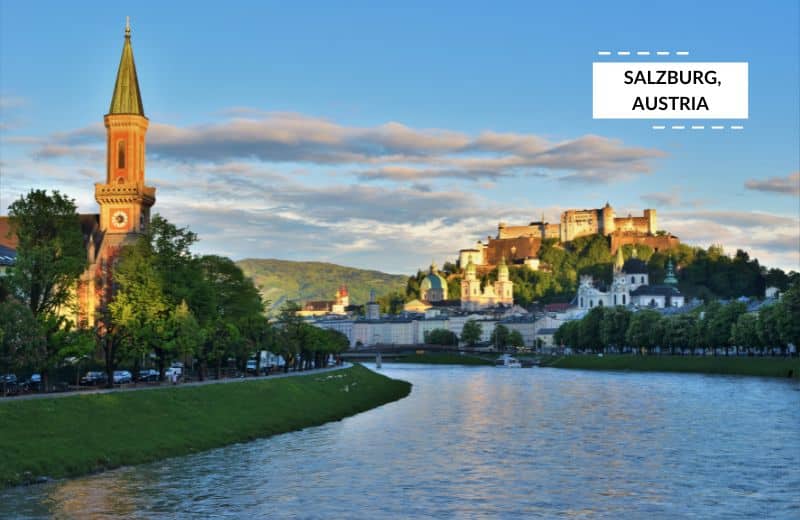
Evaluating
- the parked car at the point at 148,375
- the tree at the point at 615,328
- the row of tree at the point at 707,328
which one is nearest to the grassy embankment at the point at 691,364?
the row of tree at the point at 707,328

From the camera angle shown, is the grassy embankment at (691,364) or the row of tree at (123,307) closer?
the row of tree at (123,307)

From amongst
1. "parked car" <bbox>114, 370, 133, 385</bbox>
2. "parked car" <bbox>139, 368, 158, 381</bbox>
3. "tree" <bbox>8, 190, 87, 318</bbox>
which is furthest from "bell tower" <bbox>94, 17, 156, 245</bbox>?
"tree" <bbox>8, 190, 87, 318</bbox>

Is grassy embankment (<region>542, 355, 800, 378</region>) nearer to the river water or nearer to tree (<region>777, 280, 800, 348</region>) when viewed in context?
tree (<region>777, 280, 800, 348</region>)

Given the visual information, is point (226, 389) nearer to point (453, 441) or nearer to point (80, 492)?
point (453, 441)

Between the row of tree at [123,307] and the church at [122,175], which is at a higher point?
the church at [122,175]

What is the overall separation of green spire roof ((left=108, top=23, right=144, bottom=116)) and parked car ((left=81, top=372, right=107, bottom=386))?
48.1 meters

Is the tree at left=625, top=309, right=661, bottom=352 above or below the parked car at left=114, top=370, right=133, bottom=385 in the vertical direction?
above

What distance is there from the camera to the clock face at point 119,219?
11838cm

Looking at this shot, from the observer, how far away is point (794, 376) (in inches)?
4609

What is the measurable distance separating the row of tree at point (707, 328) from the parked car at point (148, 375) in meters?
69.1

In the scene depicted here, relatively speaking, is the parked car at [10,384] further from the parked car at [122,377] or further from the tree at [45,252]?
the parked car at [122,377]

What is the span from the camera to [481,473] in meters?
46.7

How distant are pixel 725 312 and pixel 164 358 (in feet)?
311

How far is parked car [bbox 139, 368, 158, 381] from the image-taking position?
78656 mm
